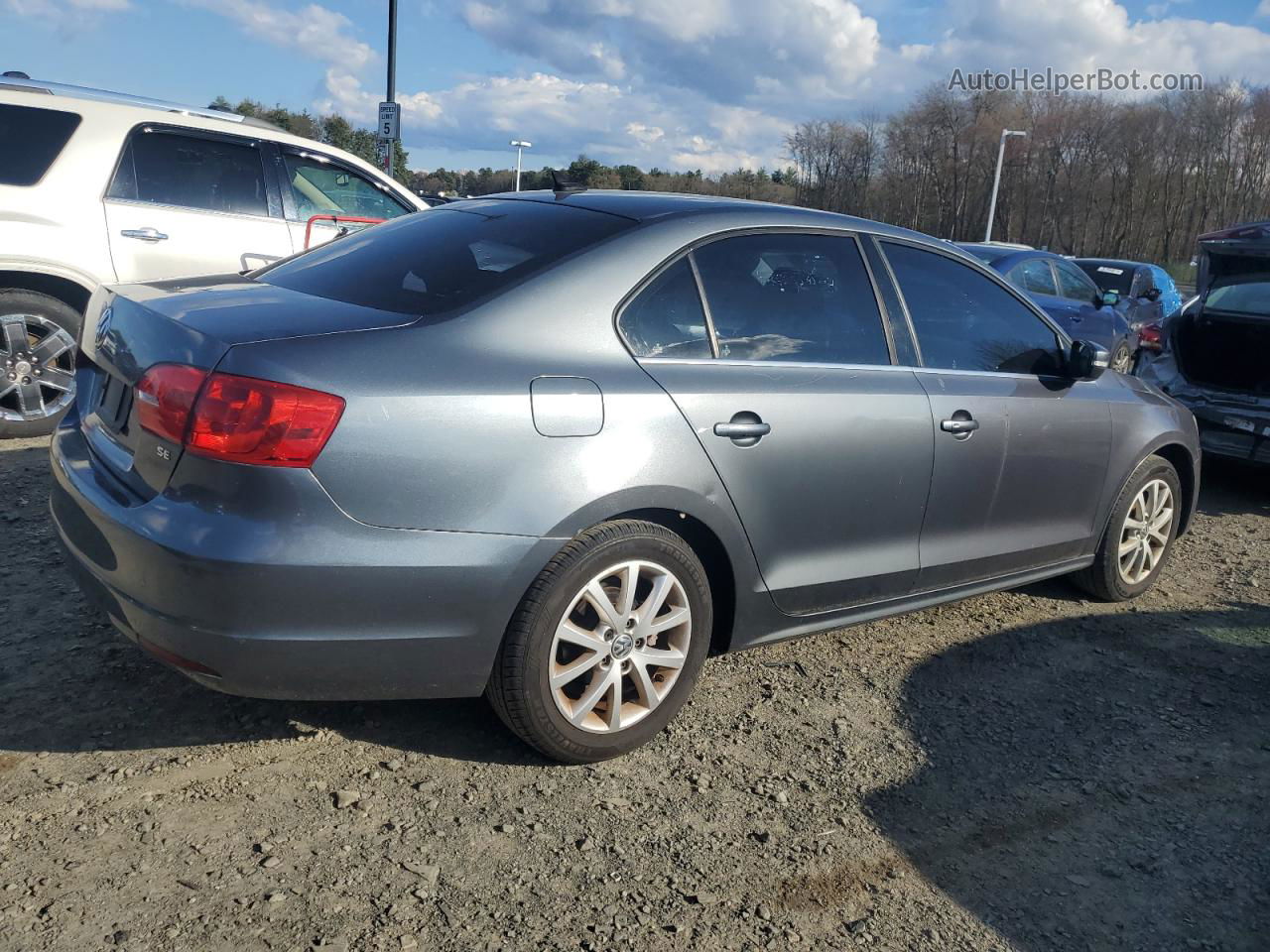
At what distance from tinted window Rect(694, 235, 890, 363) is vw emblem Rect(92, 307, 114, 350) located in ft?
5.81

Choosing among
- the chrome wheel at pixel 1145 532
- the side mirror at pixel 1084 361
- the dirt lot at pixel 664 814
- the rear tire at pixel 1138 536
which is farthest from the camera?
the chrome wheel at pixel 1145 532

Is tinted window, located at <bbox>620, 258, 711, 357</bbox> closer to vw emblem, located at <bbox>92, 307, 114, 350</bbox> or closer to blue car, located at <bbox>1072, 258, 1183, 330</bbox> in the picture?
vw emblem, located at <bbox>92, 307, 114, 350</bbox>

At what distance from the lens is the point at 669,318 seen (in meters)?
3.32

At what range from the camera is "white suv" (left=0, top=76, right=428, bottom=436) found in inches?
246

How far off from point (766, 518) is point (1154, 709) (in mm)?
1756

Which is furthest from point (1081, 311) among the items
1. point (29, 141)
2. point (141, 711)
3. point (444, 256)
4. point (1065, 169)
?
point (1065, 169)

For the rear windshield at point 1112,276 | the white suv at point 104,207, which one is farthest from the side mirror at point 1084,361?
the rear windshield at point 1112,276

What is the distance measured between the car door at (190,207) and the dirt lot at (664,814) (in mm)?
2967

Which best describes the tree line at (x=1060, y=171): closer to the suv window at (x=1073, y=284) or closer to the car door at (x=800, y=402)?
the suv window at (x=1073, y=284)

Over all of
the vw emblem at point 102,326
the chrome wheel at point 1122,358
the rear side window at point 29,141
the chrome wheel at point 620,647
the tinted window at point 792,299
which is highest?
the rear side window at point 29,141

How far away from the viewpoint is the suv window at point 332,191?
7.27 m

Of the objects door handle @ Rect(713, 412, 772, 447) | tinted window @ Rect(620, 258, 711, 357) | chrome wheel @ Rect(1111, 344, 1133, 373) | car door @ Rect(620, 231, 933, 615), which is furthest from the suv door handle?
chrome wheel @ Rect(1111, 344, 1133, 373)

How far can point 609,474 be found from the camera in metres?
2.99

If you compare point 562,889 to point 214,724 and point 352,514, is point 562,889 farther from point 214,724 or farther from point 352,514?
point 214,724
